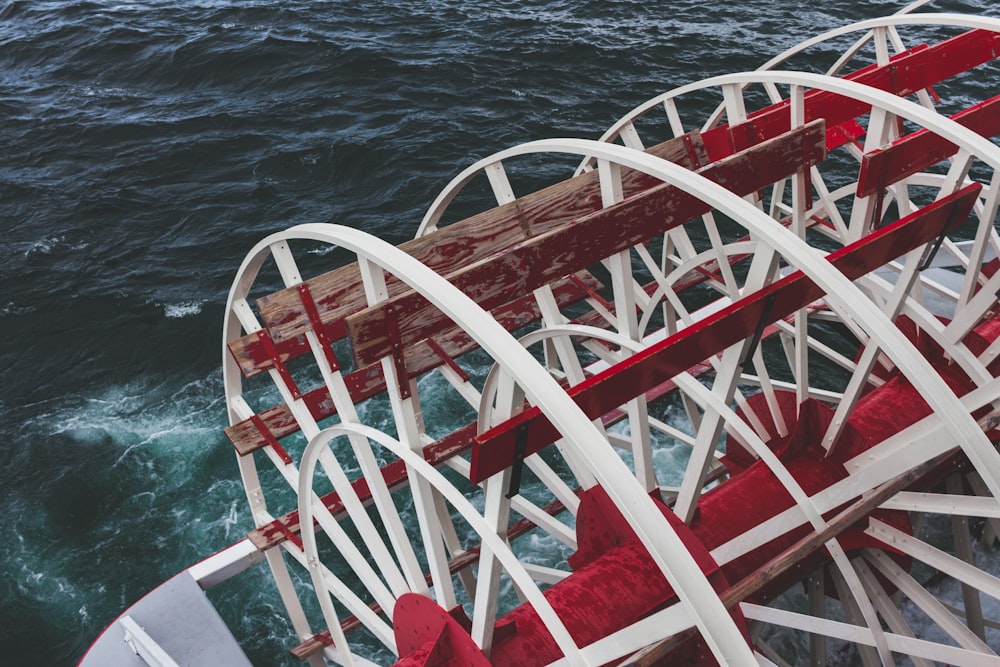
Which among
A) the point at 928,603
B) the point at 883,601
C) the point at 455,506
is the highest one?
the point at 455,506

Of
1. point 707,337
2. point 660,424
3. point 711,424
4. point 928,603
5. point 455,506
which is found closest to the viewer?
point 455,506

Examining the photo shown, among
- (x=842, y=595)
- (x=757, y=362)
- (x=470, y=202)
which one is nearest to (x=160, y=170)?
(x=470, y=202)

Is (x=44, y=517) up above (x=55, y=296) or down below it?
below

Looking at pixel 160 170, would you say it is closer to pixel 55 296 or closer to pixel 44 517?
pixel 55 296

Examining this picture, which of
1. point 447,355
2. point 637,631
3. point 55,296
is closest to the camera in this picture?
point 637,631

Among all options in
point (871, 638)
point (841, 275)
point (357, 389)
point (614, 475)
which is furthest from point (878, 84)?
point (614, 475)

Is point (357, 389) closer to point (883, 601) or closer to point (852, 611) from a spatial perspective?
point (852, 611)

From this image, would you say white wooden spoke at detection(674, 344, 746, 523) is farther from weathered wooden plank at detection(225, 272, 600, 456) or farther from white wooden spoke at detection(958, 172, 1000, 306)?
weathered wooden plank at detection(225, 272, 600, 456)
